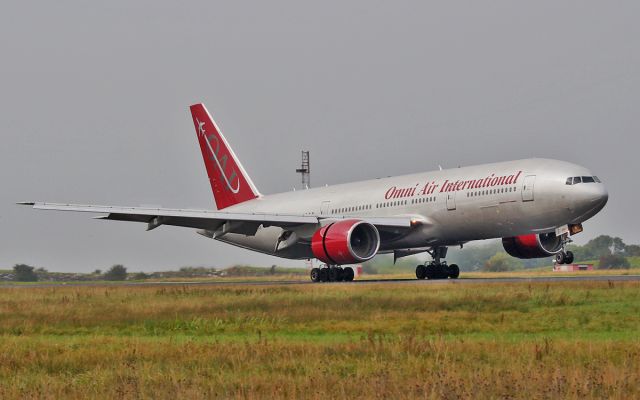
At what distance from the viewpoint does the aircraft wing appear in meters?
42.5

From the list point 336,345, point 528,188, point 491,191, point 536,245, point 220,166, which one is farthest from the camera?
point 220,166

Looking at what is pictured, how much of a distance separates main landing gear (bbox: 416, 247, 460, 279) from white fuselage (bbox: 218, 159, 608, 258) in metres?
1.55

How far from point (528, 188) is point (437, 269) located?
7478 mm

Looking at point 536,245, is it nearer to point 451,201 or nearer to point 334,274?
point 451,201

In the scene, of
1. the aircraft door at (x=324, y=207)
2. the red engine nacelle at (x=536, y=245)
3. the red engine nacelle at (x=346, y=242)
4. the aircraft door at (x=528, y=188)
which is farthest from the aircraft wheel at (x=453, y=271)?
the aircraft door at (x=528, y=188)

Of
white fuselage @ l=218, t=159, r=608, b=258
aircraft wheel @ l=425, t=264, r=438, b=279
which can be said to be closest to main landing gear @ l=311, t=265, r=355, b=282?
white fuselage @ l=218, t=159, r=608, b=258

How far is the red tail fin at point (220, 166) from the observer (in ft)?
184

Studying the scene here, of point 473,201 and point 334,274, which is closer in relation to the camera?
point 473,201

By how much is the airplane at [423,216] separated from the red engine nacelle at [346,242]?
0.13 feet

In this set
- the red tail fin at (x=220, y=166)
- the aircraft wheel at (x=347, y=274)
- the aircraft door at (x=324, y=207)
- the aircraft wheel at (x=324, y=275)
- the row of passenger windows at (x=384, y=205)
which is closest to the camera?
the row of passenger windows at (x=384, y=205)

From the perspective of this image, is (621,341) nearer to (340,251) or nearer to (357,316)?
(357,316)

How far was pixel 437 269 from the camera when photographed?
44.2m

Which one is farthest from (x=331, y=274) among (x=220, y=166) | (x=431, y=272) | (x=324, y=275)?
(x=220, y=166)

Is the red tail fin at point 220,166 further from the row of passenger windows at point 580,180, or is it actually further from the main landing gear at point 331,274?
the row of passenger windows at point 580,180
